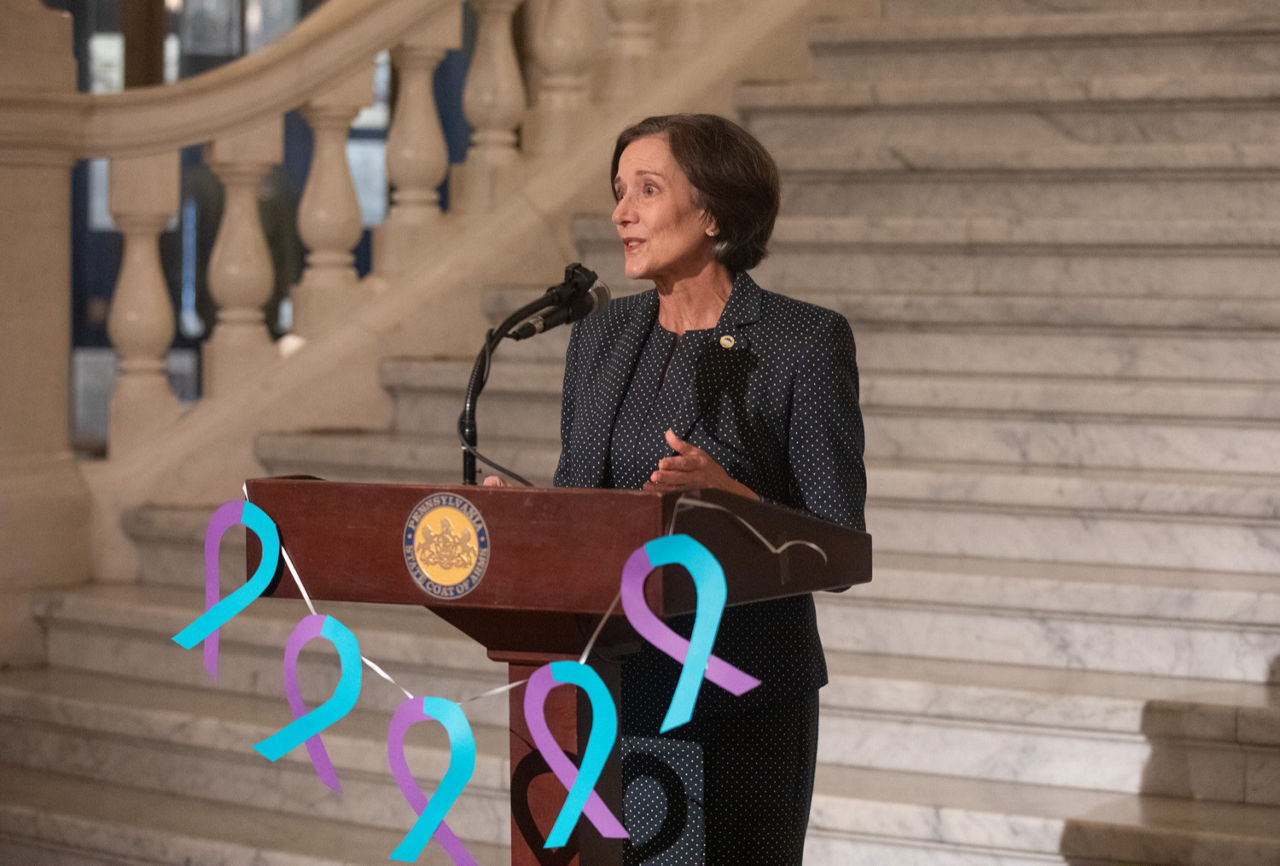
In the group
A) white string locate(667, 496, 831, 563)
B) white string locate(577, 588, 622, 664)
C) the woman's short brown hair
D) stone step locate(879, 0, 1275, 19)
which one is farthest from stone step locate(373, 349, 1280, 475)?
white string locate(577, 588, 622, 664)

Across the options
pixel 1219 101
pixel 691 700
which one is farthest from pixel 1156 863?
pixel 1219 101

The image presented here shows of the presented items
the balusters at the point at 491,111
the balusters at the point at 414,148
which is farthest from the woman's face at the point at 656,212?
the balusters at the point at 491,111

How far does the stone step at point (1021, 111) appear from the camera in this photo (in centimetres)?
439

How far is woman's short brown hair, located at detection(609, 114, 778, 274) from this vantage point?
1.99 m

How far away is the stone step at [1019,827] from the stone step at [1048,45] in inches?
96.8

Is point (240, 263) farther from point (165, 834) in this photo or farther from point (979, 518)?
point (979, 518)

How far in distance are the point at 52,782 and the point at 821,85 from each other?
2856 mm

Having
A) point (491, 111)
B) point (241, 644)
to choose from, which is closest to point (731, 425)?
point (241, 644)

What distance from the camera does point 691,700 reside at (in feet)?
4.54

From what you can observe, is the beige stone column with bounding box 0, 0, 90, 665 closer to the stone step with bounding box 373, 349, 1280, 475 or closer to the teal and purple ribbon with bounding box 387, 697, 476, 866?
the stone step with bounding box 373, 349, 1280, 475

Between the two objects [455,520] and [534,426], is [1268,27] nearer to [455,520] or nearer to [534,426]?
[534,426]

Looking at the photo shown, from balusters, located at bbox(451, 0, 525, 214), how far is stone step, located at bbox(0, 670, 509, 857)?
1.73 meters

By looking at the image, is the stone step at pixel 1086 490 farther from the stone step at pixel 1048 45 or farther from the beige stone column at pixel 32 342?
the beige stone column at pixel 32 342

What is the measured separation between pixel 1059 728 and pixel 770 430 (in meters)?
1.41
